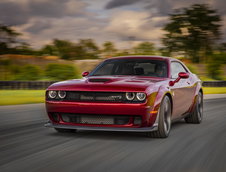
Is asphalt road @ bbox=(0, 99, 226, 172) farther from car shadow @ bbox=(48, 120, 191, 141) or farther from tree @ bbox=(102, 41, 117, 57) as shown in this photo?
tree @ bbox=(102, 41, 117, 57)

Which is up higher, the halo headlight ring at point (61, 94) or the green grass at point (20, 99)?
the halo headlight ring at point (61, 94)

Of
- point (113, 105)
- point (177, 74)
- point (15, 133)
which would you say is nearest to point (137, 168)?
point (113, 105)

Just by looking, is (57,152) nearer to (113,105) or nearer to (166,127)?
(113,105)

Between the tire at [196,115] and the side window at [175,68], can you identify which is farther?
the tire at [196,115]

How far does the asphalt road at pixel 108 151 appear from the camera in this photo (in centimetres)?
463

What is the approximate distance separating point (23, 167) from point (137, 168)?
3.92 ft

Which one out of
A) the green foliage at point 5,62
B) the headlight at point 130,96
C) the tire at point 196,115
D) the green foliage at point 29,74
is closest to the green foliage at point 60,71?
the green foliage at point 29,74

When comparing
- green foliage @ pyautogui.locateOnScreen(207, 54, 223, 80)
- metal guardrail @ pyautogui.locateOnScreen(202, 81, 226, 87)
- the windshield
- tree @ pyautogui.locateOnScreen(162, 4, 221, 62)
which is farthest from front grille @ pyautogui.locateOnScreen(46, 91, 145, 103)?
tree @ pyautogui.locateOnScreen(162, 4, 221, 62)

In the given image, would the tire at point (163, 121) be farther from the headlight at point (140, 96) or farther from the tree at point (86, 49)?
the tree at point (86, 49)

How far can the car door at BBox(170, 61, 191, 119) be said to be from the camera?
24.3 feet

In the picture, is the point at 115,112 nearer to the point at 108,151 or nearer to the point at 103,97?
the point at 103,97

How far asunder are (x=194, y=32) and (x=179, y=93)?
246 ft

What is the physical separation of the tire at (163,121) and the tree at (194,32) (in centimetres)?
7383

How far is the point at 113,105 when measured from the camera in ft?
20.3
